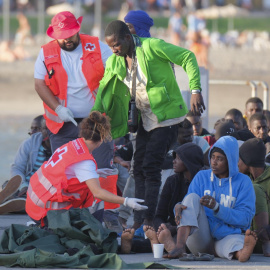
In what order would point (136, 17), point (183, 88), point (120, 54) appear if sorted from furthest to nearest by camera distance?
point (183, 88), point (136, 17), point (120, 54)

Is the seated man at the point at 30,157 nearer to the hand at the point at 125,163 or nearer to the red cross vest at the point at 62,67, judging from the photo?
the hand at the point at 125,163

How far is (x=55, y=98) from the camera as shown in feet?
28.7

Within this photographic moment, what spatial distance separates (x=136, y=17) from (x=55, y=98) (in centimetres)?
97

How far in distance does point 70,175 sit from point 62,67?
1.45 meters

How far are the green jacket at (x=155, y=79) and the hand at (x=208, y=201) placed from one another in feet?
3.50

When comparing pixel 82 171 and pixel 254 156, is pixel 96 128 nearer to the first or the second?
pixel 82 171

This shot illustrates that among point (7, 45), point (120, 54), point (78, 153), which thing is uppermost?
point (7, 45)

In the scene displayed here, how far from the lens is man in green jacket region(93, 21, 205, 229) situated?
26.0 ft

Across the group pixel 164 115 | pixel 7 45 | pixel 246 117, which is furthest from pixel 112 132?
pixel 7 45

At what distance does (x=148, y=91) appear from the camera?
8039mm

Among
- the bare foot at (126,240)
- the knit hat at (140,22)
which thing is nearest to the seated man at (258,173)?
the bare foot at (126,240)

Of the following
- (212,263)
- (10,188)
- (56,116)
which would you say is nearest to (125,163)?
(56,116)

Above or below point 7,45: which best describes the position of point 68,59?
below

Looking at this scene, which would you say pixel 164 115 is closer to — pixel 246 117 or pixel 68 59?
pixel 68 59
